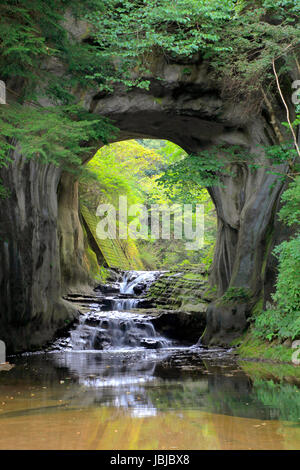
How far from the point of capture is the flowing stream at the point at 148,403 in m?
3.60

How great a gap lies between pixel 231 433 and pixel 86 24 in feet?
39.1

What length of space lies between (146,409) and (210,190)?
1286cm

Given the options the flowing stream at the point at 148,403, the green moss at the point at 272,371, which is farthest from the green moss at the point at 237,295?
the green moss at the point at 272,371

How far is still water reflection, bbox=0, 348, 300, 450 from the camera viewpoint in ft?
11.7

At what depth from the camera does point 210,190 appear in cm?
1706

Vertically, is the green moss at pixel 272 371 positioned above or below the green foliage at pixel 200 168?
below

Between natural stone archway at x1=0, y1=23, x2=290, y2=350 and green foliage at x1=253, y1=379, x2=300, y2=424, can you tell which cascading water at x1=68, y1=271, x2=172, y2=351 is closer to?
natural stone archway at x1=0, y1=23, x2=290, y2=350

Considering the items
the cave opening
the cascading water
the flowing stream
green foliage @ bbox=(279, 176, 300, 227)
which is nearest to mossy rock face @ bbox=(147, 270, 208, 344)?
the cascading water

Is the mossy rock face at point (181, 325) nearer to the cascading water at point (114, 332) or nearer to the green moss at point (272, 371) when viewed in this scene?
the cascading water at point (114, 332)

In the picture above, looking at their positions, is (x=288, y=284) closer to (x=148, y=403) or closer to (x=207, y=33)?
(x=148, y=403)

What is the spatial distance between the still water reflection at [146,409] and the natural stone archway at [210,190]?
12.8 ft

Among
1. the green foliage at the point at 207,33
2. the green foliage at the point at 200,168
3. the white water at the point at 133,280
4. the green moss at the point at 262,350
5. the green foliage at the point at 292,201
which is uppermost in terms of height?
the green foliage at the point at 207,33

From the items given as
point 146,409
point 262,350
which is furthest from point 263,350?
point 146,409

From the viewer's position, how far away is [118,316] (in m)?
15.8
